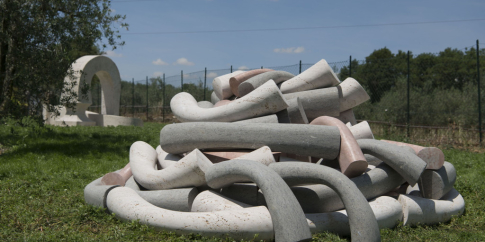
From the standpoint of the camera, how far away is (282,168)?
4.05 meters

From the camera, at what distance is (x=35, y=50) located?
386 inches

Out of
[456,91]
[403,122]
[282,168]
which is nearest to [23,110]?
[282,168]

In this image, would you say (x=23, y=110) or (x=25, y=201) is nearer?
(x=25, y=201)

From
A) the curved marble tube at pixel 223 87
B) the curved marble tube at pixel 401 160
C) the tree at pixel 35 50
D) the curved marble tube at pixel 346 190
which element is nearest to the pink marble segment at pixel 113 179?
the curved marble tube at pixel 223 87

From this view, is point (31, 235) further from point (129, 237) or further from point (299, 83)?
point (299, 83)

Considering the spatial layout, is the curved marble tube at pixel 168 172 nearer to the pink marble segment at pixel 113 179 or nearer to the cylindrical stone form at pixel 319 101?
the pink marble segment at pixel 113 179

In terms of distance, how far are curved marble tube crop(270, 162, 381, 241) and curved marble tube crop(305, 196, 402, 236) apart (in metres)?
0.35

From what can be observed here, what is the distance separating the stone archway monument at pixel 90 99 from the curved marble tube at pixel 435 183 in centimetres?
1218

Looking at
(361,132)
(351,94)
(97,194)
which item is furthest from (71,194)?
(351,94)

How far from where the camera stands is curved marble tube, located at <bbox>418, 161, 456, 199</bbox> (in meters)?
4.86

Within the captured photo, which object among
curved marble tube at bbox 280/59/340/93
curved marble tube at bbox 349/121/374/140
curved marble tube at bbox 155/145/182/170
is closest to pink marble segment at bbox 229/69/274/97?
curved marble tube at bbox 280/59/340/93

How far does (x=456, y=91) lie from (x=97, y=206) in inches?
500

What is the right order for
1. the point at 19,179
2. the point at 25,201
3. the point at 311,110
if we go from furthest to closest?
the point at 19,179, the point at 311,110, the point at 25,201

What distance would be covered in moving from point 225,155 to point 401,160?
195 cm
